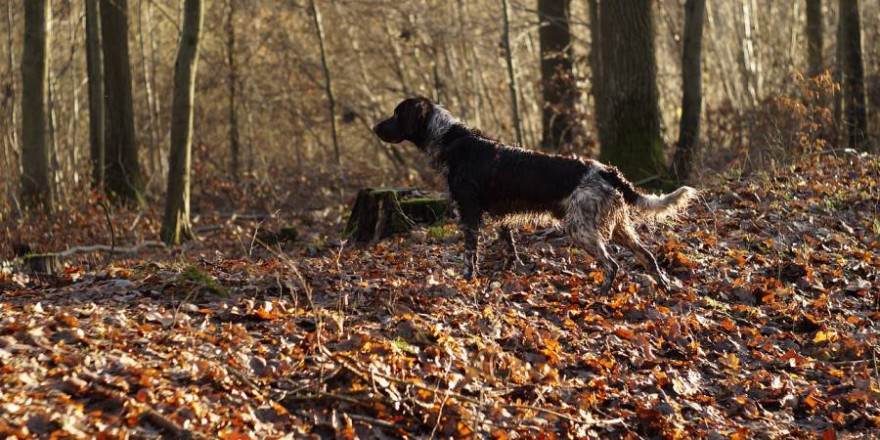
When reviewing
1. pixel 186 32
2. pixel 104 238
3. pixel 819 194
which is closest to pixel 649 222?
pixel 819 194

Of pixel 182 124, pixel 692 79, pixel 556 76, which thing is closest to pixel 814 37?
pixel 556 76

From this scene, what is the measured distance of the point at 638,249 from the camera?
8.45 meters

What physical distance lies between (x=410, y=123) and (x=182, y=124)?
16.2 ft

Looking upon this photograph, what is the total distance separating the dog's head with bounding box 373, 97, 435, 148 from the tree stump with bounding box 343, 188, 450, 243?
137 centimetres

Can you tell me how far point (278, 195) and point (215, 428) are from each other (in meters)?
13.6

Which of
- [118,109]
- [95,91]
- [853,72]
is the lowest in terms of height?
[853,72]

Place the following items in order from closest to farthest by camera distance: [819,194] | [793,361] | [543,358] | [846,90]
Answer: [543,358]
[793,361]
[819,194]
[846,90]

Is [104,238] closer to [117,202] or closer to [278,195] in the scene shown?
[117,202]

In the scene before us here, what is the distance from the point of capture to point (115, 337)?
5723mm

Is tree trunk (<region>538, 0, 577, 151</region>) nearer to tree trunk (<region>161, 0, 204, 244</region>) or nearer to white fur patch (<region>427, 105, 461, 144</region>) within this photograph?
tree trunk (<region>161, 0, 204, 244</region>)

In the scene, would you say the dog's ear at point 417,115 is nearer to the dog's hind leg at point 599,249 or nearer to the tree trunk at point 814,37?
the dog's hind leg at point 599,249

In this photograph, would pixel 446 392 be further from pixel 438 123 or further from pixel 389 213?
pixel 389 213

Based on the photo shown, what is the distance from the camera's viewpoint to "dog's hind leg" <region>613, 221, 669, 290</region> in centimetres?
837

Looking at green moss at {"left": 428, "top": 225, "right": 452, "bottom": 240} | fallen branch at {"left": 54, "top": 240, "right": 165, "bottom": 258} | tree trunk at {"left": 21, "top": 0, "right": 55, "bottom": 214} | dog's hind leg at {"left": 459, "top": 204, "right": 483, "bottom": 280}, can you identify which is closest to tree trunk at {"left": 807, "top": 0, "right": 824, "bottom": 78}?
green moss at {"left": 428, "top": 225, "right": 452, "bottom": 240}
